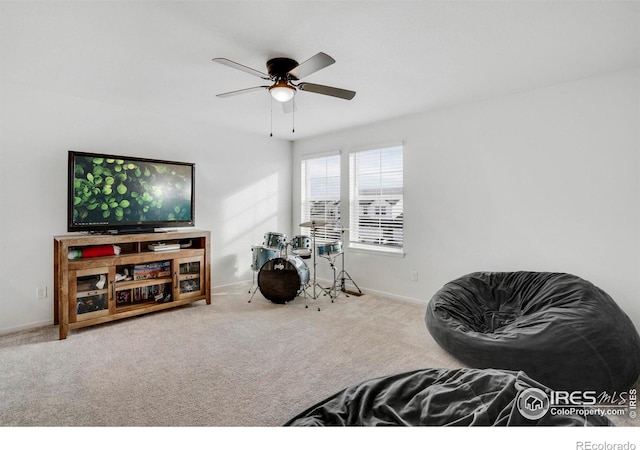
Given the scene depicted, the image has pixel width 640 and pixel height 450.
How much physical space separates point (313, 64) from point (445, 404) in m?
2.10

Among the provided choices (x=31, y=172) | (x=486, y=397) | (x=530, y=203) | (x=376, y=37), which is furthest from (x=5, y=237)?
(x=530, y=203)

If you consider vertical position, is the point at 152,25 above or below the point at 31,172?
above

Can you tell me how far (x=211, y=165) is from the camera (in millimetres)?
4609

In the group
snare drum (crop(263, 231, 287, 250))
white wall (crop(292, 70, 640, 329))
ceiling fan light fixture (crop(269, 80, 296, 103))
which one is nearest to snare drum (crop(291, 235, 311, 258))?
snare drum (crop(263, 231, 287, 250))

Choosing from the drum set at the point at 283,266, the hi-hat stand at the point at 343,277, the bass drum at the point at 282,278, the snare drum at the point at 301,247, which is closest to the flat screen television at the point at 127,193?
the drum set at the point at 283,266

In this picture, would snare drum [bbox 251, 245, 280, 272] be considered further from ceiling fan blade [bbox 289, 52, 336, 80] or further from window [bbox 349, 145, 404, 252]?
ceiling fan blade [bbox 289, 52, 336, 80]

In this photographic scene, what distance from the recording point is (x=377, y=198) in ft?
14.8

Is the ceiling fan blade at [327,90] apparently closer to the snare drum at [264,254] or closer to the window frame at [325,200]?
the snare drum at [264,254]

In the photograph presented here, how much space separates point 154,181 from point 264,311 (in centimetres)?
202

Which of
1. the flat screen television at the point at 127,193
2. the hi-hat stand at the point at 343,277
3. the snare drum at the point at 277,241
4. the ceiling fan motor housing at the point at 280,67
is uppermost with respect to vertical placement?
the ceiling fan motor housing at the point at 280,67

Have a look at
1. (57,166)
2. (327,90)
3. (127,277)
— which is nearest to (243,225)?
(127,277)

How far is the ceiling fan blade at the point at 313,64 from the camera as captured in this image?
6.65 ft

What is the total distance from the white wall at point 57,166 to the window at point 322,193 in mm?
1187

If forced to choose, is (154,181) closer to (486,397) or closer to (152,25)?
(152,25)
